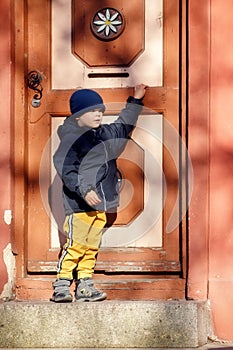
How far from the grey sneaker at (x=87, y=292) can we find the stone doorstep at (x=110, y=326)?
0.13 m

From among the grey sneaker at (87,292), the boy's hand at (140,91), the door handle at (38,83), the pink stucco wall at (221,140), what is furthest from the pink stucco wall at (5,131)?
the pink stucco wall at (221,140)

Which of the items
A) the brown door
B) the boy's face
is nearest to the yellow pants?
the brown door

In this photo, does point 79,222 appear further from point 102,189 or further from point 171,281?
point 171,281

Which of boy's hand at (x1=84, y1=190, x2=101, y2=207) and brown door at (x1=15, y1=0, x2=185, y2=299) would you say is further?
brown door at (x1=15, y1=0, x2=185, y2=299)

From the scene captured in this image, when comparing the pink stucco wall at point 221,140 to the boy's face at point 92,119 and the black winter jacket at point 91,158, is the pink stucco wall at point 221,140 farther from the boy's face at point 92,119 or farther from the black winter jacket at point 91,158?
the boy's face at point 92,119

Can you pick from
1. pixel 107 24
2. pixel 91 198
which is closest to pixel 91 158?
pixel 91 198

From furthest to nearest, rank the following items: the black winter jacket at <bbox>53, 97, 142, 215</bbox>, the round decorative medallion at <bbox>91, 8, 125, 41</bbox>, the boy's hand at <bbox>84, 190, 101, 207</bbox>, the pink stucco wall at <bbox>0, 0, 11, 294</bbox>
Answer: the round decorative medallion at <bbox>91, 8, 125, 41</bbox>, the pink stucco wall at <bbox>0, 0, 11, 294</bbox>, the black winter jacket at <bbox>53, 97, 142, 215</bbox>, the boy's hand at <bbox>84, 190, 101, 207</bbox>

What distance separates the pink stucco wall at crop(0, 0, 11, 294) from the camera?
5.95 m

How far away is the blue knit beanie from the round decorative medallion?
1.46 feet

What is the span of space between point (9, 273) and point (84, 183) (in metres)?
0.83

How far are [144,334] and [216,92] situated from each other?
1.65m

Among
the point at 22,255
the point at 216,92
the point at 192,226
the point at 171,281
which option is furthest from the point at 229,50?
the point at 22,255

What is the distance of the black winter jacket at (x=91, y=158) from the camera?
19.1 ft

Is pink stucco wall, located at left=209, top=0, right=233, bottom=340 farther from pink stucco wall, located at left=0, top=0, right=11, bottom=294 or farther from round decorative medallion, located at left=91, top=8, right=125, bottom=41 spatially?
pink stucco wall, located at left=0, top=0, right=11, bottom=294
